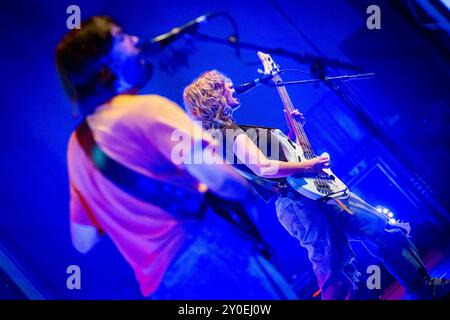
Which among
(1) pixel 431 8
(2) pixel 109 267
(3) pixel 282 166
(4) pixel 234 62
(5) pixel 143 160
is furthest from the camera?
(1) pixel 431 8

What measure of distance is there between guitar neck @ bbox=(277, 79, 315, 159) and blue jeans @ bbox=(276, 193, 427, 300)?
34cm

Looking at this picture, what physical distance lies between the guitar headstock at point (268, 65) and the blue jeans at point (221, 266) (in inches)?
49.9

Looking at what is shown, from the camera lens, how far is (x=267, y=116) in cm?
274

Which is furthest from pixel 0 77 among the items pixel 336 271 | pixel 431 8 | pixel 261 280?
pixel 431 8

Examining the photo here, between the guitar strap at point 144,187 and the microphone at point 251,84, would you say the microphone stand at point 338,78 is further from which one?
the guitar strap at point 144,187

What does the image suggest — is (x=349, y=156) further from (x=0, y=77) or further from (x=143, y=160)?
(x=0, y=77)

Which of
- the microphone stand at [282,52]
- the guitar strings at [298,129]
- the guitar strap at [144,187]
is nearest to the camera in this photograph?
the guitar strap at [144,187]

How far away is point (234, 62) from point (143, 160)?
4.12 feet

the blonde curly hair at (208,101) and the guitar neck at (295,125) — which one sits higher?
the blonde curly hair at (208,101)

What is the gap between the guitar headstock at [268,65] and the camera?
2668 millimetres

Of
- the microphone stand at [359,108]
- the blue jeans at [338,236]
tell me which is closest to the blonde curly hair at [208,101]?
the microphone stand at [359,108]

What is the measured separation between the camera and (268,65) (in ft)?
8.79

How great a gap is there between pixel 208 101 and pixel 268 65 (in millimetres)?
525

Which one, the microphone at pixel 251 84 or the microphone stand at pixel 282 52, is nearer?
the microphone stand at pixel 282 52
